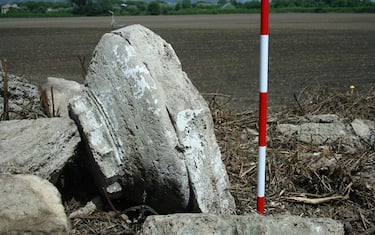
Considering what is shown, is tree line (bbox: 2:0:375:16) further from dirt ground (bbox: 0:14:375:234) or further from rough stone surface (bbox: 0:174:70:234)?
rough stone surface (bbox: 0:174:70:234)

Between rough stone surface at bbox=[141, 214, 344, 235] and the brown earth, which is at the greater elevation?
rough stone surface at bbox=[141, 214, 344, 235]

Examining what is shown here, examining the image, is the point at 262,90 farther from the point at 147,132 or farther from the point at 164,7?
the point at 164,7

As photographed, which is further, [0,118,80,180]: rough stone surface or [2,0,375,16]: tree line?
[2,0,375,16]: tree line

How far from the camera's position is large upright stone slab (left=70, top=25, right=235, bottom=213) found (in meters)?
3.46

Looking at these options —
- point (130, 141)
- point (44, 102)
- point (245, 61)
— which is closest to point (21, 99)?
point (44, 102)

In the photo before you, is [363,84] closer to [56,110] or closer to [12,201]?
[56,110]

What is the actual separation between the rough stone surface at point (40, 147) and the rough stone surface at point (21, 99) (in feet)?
3.53

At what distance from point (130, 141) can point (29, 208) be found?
786mm

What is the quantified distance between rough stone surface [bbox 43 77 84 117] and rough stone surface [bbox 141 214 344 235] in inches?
89.9

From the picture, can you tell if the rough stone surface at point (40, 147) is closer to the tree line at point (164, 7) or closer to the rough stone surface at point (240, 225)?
the rough stone surface at point (240, 225)

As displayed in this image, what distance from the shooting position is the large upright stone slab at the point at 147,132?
3465 mm

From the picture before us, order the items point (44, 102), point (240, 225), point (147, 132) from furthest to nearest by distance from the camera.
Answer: point (44, 102) → point (147, 132) → point (240, 225)

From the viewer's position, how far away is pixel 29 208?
124 inches

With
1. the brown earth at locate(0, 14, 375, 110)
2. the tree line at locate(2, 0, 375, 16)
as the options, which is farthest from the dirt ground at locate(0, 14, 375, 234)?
the tree line at locate(2, 0, 375, 16)
